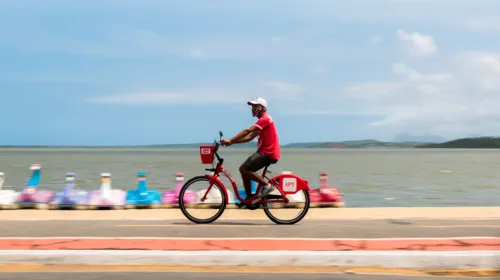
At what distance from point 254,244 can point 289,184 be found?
9.84 ft

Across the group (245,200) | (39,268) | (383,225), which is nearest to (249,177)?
(245,200)

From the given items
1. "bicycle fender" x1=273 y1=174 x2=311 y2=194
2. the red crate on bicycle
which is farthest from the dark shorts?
the red crate on bicycle

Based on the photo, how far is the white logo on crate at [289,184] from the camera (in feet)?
38.1

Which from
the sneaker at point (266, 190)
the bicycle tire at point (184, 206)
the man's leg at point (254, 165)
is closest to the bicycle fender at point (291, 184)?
the sneaker at point (266, 190)

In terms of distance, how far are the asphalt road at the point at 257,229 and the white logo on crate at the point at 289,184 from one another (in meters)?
0.65

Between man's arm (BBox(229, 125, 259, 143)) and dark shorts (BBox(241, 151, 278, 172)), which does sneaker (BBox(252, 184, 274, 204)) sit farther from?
man's arm (BBox(229, 125, 259, 143))

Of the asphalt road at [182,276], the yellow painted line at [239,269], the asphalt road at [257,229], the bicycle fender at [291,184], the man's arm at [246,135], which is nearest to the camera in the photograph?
the asphalt road at [182,276]

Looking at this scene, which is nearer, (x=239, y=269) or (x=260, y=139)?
(x=239, y=269)

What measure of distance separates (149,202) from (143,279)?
10548 millimetres

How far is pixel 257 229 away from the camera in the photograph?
11297 millimetres

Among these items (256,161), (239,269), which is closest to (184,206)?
(256,161)

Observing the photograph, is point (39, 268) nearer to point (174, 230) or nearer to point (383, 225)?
point (174, 230)

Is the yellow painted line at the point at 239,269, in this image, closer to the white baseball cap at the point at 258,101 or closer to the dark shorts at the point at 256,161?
the dark shorts at the point at 256,161

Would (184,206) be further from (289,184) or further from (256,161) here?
(289,184)
